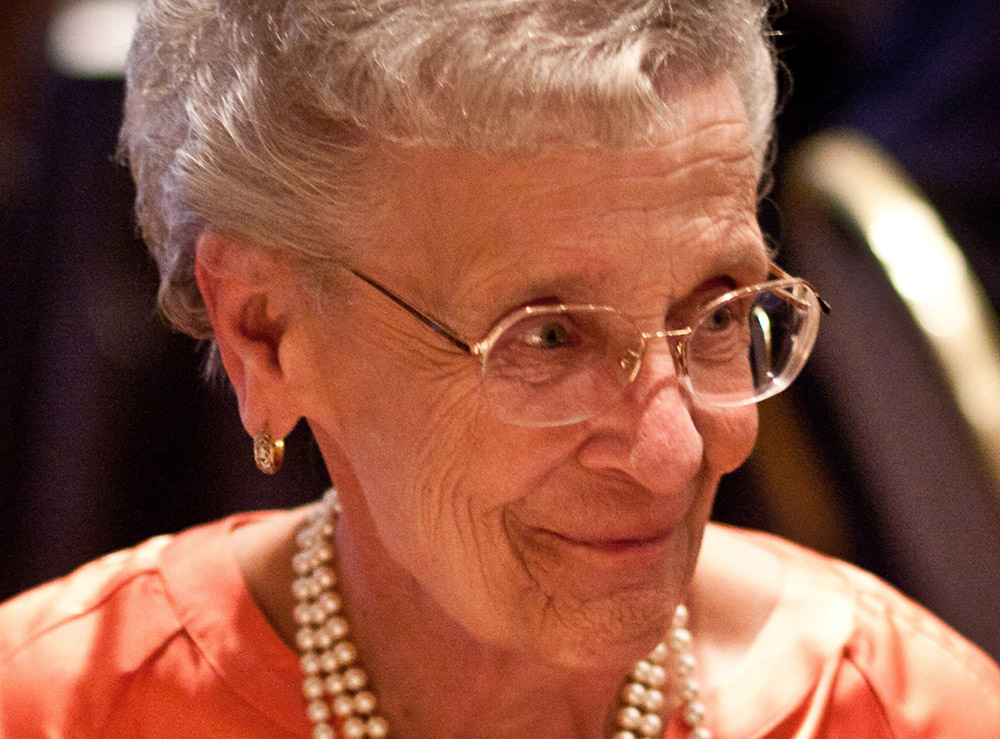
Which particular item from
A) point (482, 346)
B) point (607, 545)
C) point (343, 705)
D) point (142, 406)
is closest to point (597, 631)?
point (607, 545)

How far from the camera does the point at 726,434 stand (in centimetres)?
127

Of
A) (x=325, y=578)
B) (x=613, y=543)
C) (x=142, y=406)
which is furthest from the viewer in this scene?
(x=142, y=406)

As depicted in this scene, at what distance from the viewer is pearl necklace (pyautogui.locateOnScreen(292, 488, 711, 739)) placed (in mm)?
1517

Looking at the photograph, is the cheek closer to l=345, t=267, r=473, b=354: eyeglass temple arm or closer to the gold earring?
l=345, t=267, r=473, b=354: eyeglass temple arm

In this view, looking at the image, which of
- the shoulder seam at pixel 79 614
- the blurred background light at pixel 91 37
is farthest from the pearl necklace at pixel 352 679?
the blurred background light at pixel 91 37

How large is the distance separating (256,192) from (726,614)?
0.88 m

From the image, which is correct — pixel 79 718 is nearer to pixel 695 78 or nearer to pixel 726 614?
pixel 726 614

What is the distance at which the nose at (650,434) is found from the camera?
46.2 inches

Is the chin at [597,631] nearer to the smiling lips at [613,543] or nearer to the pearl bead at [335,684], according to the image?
the smiling lips at [613,543]

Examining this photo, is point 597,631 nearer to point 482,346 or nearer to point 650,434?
point 650,434

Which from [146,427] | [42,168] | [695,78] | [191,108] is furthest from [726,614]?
[42,168]

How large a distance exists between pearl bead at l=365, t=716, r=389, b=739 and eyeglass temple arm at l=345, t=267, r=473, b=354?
59 cm

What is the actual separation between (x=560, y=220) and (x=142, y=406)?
166 cm

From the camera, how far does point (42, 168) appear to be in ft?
8.37
